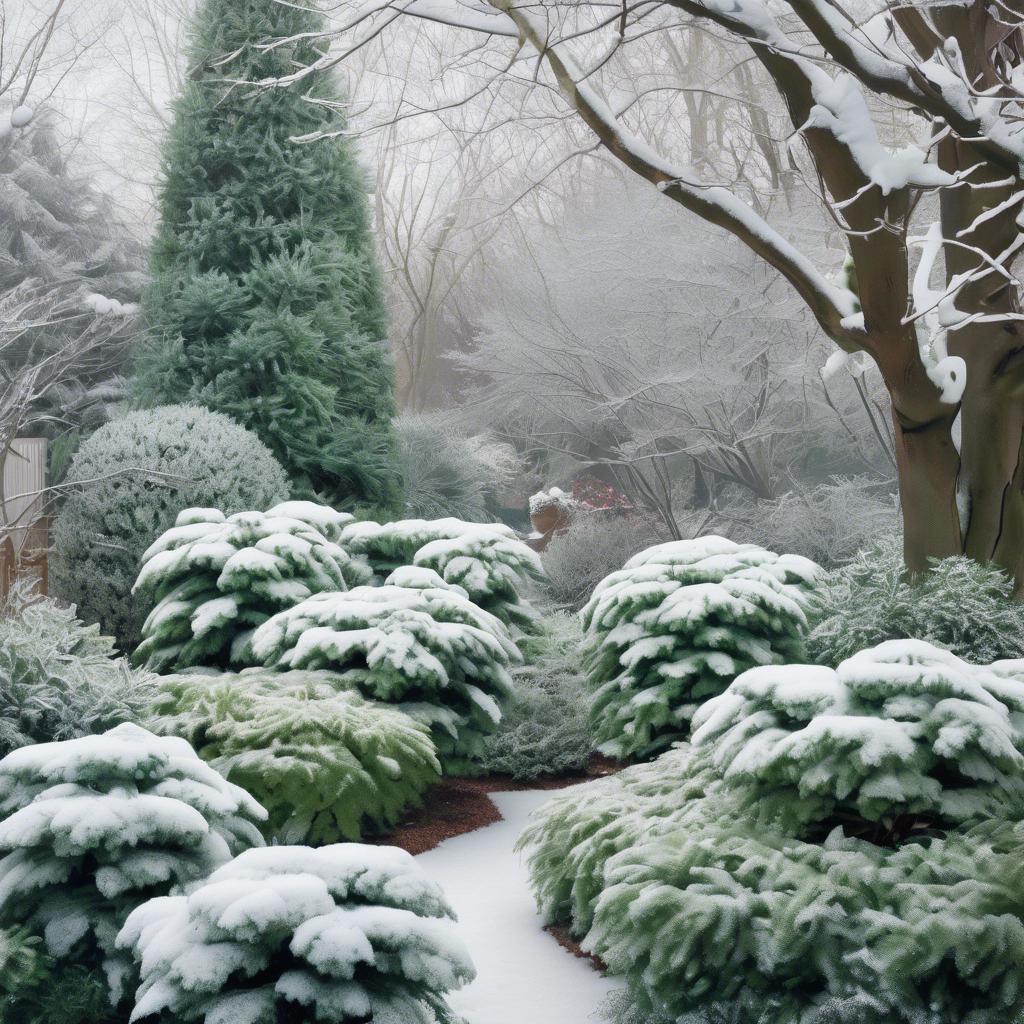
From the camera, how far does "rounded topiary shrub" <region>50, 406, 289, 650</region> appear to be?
28.2ft

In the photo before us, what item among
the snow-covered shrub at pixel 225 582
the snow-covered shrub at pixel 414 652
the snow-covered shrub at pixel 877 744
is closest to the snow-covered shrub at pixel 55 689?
the snow-covered shrub at pixel 414 652

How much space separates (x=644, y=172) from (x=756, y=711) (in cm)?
310

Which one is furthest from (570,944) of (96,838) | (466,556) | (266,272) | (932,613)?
(266,272)

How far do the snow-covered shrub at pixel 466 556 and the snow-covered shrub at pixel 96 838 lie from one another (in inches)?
144

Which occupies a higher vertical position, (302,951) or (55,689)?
(55,689)

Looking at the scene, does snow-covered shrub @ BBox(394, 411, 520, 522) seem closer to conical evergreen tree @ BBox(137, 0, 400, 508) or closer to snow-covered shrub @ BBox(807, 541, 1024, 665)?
conical evergreen tree @ BBox(137, 0, 400, 508)

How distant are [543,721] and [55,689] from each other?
297cm

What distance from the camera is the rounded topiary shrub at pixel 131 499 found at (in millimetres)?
8586

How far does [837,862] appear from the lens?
3291mm

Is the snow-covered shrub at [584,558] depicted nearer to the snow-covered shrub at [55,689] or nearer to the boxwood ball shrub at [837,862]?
the snow-covered shrub at [55,689]

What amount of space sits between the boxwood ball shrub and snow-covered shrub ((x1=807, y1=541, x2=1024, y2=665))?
168 cm

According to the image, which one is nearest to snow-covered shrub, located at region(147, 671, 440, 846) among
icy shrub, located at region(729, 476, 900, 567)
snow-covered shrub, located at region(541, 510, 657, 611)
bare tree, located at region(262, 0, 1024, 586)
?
bare tree, located at region(262, 0, 1024, 586)

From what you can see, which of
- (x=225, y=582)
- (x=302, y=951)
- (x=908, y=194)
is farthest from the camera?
(x=225, y=582)

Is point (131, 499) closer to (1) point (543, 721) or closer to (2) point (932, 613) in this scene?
(1) point (543, 721)
